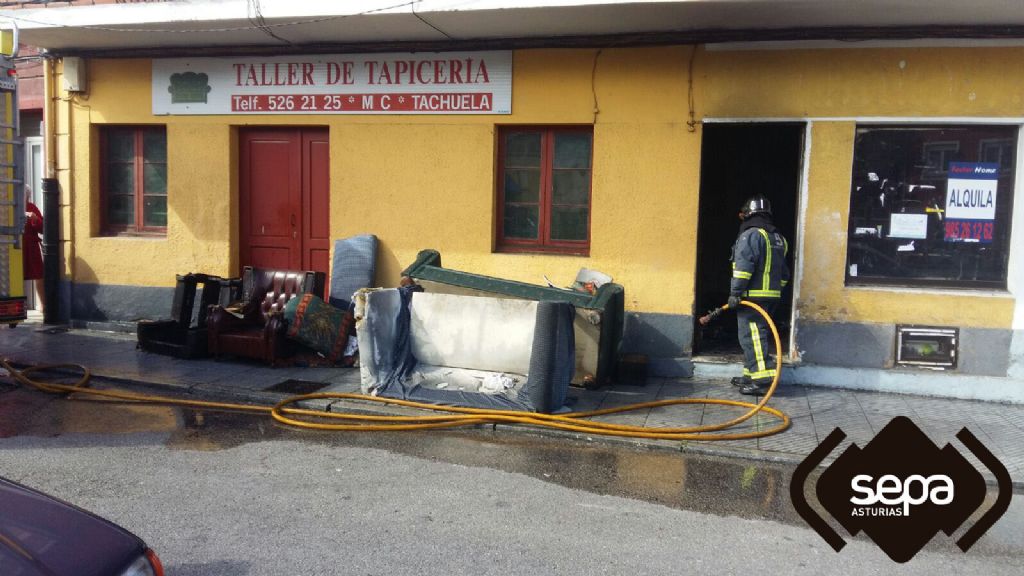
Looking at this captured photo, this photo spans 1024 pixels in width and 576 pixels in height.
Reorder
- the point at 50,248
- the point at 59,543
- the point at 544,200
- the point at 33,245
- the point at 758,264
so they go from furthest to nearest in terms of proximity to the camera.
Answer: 1. the point at 50,248
2. the point at 33,245
3. the point at 544,200
4. the point at 758,264
5. the point at 59,543

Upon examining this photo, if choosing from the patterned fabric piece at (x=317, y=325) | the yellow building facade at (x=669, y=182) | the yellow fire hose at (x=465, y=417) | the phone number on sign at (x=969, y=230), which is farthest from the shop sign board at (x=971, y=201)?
the patterned fabric piece at (x=317, y=325)

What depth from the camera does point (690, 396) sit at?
8156 millimetres

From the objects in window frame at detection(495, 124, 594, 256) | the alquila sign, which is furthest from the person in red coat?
window frame at detection(495, 124, 594, 256)

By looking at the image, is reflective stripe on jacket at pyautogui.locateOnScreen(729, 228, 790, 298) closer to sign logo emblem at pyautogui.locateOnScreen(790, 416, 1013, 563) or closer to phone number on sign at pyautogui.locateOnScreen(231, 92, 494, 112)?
sign logo emblem at pyautogui.locateOnScreen(790, 416, 1013, 563)

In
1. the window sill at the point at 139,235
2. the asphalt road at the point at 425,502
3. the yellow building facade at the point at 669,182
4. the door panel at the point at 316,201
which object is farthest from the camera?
the window sill at the point at 139,235

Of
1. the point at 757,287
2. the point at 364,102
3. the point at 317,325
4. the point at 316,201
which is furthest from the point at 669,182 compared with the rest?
the point at 316,201

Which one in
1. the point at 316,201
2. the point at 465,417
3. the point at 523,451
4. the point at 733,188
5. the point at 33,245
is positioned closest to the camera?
the point at 523,451

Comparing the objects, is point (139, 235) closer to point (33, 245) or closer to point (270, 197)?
point (33, 245)

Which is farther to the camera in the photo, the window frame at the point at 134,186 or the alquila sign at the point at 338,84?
the window frame at the point at 134,186

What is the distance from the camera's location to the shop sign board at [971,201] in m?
8.39

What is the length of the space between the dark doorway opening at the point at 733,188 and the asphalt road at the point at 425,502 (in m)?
5.37

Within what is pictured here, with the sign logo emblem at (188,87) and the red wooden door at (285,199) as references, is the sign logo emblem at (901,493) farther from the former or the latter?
the sign logo emblem at (188,87)

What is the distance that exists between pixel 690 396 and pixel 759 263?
1462mm

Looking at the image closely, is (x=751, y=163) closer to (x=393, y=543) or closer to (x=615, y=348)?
(x=615, y=348)
